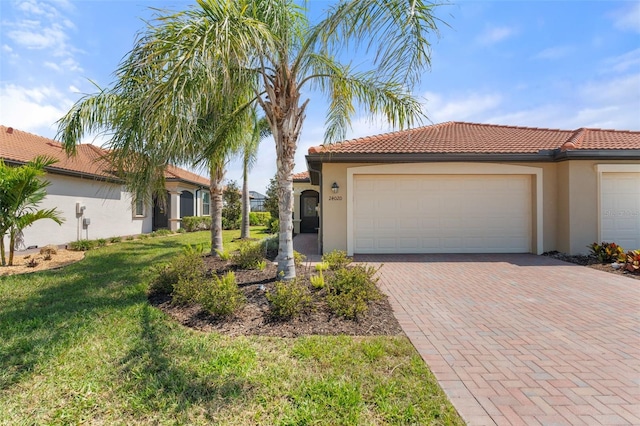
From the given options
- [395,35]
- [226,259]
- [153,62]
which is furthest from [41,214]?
[395,35]

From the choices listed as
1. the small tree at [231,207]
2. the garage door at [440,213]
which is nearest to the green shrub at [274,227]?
the small tree at [231,207]

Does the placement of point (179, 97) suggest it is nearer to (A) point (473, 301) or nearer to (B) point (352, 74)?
(B) point (352, 74)

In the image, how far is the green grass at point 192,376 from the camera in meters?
2.60

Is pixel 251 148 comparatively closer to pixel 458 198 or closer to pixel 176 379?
pixel 458 198

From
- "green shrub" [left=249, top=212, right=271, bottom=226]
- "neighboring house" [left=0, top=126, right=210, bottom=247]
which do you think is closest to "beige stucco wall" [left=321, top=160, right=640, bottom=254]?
"neighboring house" [left=0, top=126, right=210, bottom=247]

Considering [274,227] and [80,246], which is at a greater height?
[274,227]

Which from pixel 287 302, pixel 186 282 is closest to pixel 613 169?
pixel 287 302

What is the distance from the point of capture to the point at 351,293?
497 cm

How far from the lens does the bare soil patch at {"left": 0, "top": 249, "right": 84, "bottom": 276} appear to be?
8.29 metres

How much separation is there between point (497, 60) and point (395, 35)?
4.49m

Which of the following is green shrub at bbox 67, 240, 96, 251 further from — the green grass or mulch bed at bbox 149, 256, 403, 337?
mulch bed at bbox 149, 256, 403, 337

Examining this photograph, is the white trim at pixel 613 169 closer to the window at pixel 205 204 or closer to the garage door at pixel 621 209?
the garage door at pixel 621 209

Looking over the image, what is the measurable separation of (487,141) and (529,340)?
953 centimetres

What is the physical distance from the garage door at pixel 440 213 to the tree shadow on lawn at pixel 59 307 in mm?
7312
